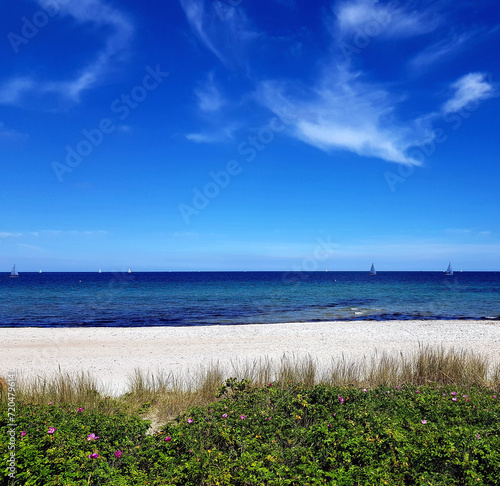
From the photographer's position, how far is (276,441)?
4.62 m

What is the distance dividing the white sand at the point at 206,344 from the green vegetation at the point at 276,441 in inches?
187

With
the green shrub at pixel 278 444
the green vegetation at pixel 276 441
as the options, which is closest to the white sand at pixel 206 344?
the green vegetation at pixel 276 441

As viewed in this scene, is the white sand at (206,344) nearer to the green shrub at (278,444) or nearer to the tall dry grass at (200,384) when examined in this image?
the tall dry grass at (200,384)

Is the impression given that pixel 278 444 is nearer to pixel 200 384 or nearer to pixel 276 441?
pixel 276 441

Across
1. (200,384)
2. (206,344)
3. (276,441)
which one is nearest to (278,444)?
(276,441)

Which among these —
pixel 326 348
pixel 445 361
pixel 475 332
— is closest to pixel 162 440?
pixel 445 361

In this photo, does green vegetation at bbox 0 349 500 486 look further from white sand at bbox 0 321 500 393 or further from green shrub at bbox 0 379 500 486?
white sand at bbox 0 321 500 393

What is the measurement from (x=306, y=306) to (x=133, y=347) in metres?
24.4

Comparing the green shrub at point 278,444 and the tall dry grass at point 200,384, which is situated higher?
the green shrub at point 278,444

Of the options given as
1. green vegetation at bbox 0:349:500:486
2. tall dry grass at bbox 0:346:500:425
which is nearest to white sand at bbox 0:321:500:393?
tall dry grass at bbox 0:346:500:425

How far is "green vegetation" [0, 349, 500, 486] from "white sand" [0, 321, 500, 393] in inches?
Result: 187

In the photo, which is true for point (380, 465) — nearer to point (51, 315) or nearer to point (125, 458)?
point (125, 458)

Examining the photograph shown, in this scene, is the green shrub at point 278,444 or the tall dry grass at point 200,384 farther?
the tall dry grass at point 200,384

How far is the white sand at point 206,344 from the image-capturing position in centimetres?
1262
